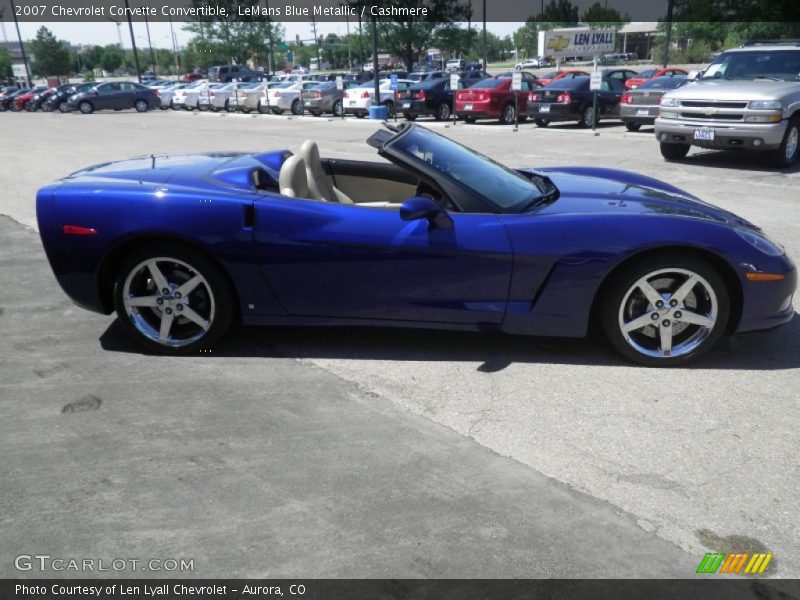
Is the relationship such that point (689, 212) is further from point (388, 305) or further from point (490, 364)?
point (388, 305)

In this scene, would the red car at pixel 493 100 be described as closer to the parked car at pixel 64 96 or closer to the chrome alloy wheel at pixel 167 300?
the chrome alloy wheel at pixel 167 300

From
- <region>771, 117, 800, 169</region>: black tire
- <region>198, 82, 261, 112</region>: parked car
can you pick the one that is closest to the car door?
<region>771, 117, 800, 169</region>: black tire

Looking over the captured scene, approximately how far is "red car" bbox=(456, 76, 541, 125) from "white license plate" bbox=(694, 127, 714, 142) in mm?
10045

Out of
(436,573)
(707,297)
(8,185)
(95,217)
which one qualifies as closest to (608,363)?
(707,297)

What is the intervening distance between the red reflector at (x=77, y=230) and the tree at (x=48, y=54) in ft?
325

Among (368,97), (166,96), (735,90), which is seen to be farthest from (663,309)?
(166,96)

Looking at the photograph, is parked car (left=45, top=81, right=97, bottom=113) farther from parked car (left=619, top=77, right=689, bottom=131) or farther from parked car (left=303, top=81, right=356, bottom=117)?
parked car (left=619, top=77, right=689, bottom=131)

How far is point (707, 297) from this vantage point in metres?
3.83

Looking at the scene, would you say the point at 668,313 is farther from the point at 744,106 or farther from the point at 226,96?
the point at 226,96

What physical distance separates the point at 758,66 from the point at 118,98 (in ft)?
111

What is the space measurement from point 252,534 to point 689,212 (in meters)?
2.86

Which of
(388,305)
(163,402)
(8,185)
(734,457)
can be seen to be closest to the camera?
(734,457)

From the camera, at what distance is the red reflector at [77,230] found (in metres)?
4.04
